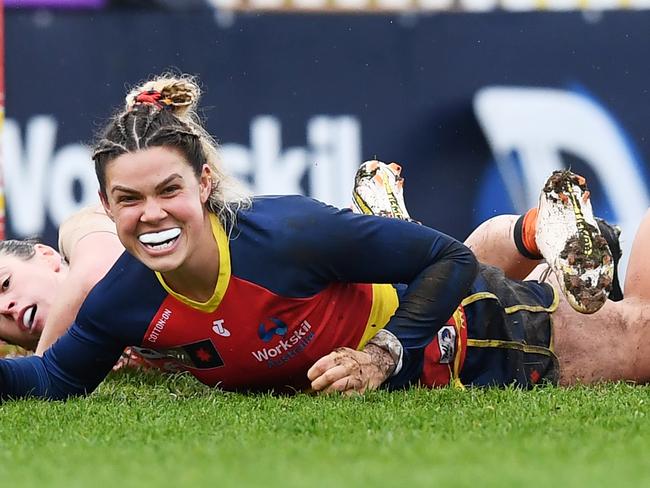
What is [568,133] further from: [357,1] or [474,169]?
[357,1]

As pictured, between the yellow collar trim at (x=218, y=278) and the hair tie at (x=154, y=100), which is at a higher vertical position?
the hair tie at (x=154, y=100)

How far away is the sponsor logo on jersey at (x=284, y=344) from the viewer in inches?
163

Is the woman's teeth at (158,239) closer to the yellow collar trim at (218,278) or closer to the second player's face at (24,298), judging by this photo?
the yellow collar trim at (218,278)

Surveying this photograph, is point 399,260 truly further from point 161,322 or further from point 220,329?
point 161,322

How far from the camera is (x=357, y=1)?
23.7 ft

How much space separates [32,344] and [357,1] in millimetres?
2896

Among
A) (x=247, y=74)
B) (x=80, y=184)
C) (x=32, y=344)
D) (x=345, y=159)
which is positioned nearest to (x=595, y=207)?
(x=345, y=159)

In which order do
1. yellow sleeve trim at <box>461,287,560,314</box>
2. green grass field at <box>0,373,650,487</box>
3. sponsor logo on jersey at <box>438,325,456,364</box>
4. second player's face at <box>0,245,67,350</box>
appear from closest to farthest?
green grass field at <box>0,373,650,487</box>
sponsor logo on jersey at <box>438,325,456,364</box>
yellow sleeve trim at <box>461,287,560,314</box>
second player's face at <box>0,245,67,350</box>

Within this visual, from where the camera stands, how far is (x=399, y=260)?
13.4 feet

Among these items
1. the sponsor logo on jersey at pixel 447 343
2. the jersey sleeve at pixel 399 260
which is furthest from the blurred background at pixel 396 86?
the jersey sleeve at pixel 399 260

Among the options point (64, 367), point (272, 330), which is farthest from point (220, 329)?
point (64, 367)

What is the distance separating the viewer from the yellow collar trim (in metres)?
4.05

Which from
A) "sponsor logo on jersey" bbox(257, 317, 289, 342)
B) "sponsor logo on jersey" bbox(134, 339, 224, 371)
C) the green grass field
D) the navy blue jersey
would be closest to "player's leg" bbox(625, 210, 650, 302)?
the green grass field

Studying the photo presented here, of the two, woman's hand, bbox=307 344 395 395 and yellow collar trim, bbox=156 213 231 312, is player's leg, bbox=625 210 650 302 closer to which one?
woman's hand, bbox=307 344 395 395
